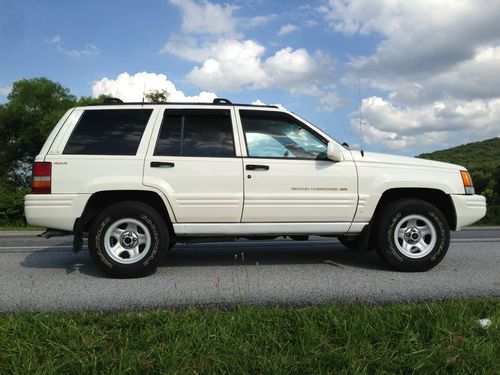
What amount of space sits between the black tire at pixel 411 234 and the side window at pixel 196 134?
1.99 meters

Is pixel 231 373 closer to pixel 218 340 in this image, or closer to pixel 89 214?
pixel 218 340

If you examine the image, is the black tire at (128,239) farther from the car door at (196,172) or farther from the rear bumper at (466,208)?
the rear bumper at (466,208)

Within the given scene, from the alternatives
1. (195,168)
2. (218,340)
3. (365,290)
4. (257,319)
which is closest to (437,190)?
(365,290)

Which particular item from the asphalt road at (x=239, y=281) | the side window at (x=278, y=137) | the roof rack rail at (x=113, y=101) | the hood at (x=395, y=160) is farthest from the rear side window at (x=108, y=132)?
the hood at (x=395, y=160)

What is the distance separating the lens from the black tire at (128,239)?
5047mm

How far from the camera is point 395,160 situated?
5543mm

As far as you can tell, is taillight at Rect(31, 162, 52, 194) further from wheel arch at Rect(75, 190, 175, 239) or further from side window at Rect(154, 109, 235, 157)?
side window at Rect(154, 109, 235, 157)

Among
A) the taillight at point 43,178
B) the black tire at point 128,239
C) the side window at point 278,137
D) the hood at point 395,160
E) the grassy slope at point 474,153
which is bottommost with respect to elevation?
the black tire at point 128,239

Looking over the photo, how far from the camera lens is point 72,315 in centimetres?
360

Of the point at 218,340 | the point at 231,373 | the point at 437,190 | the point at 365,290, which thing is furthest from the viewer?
the point at 437,190

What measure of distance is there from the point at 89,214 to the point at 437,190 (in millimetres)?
4089

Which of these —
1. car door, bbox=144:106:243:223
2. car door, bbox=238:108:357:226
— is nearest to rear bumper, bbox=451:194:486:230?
car door, bbox=238:108:357:226

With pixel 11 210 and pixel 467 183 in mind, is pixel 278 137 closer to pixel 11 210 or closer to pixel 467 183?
pixel 467 183

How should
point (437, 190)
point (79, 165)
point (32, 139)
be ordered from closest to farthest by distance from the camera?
point (79, 165) < point (437, 190) < point (32, 139)
